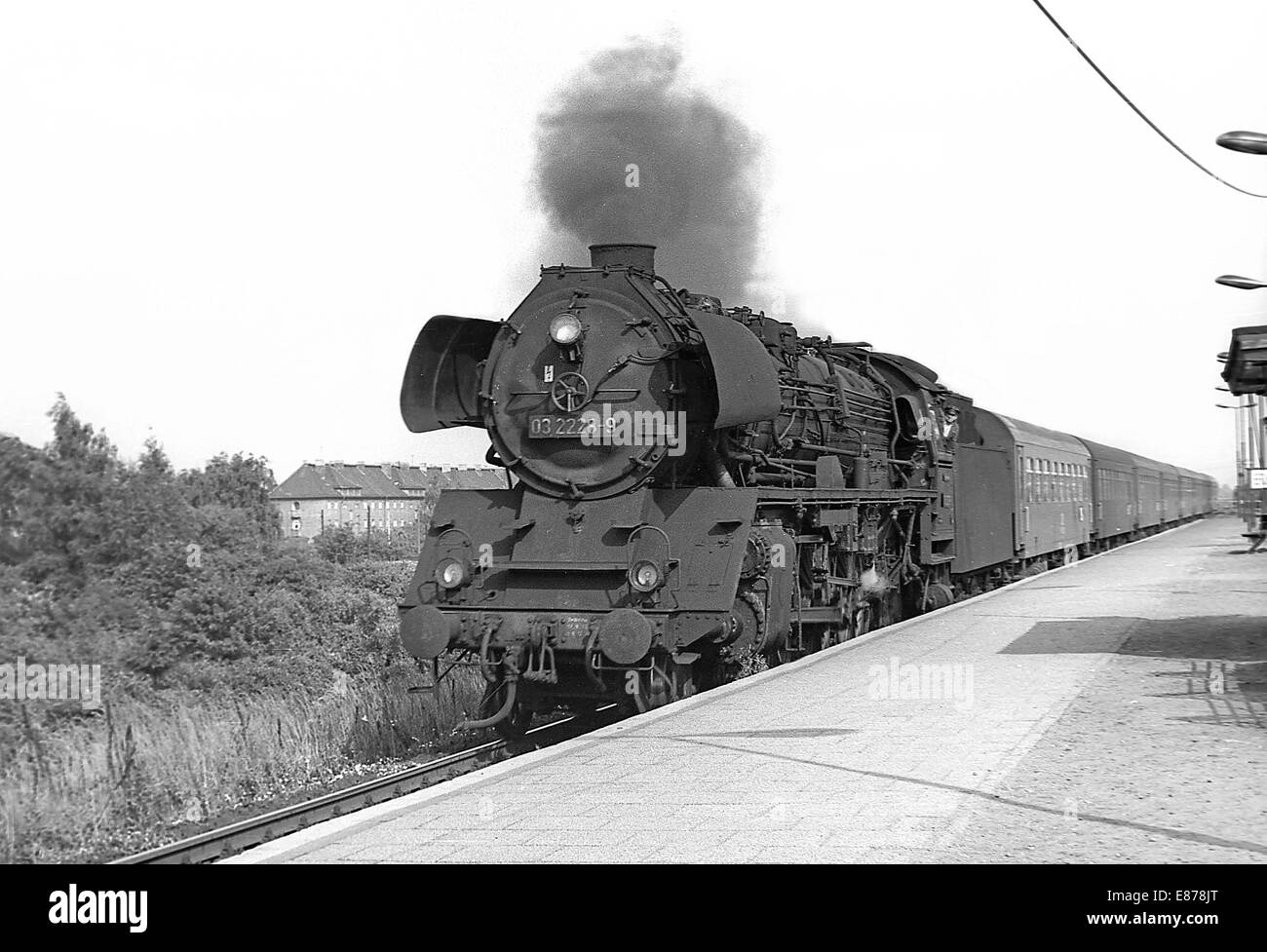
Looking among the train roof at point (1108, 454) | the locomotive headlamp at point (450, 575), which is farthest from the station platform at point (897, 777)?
the train roof at point (1108, 454)

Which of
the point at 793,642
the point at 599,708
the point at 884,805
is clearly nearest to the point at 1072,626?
the point at 793,642

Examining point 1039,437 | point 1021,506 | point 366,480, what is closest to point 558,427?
point 1021,506

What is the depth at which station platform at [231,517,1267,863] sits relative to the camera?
4.96 metres

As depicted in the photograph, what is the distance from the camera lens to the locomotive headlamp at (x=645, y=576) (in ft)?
29.2

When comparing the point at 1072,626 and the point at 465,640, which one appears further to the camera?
the point at 1072,626

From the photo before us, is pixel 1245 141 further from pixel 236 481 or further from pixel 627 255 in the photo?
pixel 236 481

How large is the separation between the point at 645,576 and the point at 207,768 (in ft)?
12.4

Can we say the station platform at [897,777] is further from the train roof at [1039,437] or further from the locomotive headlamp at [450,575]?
the train roof at [1039,437]

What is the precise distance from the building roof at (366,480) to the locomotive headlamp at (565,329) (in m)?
86.3

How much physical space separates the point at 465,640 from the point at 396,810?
3.44 m

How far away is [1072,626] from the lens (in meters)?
13.2

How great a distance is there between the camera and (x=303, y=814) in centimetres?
703
